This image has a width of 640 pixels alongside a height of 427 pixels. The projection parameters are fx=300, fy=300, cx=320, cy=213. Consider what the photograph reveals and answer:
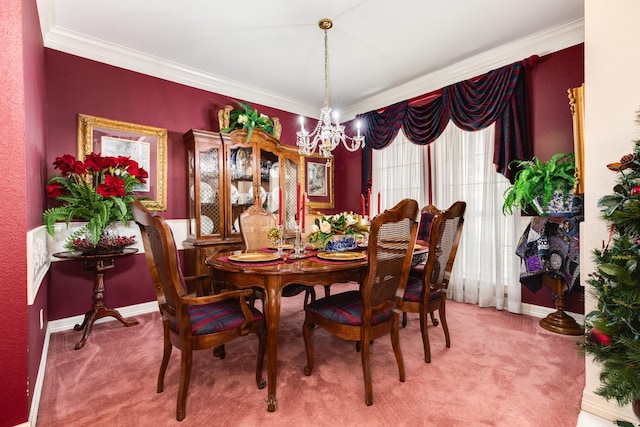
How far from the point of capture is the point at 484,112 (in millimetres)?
3148

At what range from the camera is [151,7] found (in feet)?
A: 7.88

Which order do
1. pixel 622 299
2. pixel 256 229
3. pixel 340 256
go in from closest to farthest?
pixel 622 299
pixel 340 256
pixel 256 229

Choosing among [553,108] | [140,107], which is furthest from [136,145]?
[553,108]

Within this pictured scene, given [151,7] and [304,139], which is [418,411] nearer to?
[304,139]

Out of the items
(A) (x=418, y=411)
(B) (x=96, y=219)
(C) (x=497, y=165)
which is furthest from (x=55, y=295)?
(C) (x=497, y=165)

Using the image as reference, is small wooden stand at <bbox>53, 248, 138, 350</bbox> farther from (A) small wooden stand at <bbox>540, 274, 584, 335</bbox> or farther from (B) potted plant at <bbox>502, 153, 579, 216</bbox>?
(A) small wooden stand at <bbox>540, 274, 584, 335</bbox>

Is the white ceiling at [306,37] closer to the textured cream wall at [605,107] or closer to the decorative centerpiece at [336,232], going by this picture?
the textured cream wall at [605,107]

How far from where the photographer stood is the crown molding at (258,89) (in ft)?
8.92

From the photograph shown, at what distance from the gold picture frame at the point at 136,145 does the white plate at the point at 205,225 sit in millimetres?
434

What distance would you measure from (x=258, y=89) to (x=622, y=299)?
13.3 feet

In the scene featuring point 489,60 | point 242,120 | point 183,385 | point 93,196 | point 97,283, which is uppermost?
point 489,60

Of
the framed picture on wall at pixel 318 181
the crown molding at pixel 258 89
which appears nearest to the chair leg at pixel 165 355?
the crown molding at pixel 258 89

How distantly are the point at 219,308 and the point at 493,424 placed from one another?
153cm

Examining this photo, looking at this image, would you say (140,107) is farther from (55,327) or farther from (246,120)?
(55,327)
